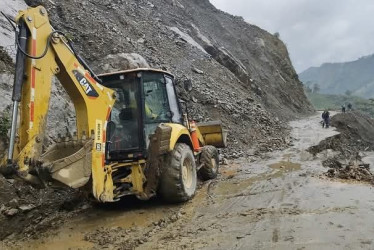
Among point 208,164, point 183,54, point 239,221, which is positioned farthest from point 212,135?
point 183,54

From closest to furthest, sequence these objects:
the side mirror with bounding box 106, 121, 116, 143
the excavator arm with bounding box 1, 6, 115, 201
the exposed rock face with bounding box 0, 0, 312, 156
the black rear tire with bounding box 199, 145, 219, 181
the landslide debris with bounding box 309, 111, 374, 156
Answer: the excavator arm with bounding box 1, 6, 115, 201
the side mirror with bounding box 106, 121, 116, 143
the black rear tire with bounding box 199, 145, 219, 181
the exposed rock face with bounding box 0, 0, 312, 156
the landslide debris with bounding box 309, 111, 374, 156

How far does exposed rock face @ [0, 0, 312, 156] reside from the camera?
13.6 metres

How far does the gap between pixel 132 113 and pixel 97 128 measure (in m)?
0.89

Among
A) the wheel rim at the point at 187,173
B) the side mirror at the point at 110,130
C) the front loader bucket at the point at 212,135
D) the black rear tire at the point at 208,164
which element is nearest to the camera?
the side mirror at the point at 110,130

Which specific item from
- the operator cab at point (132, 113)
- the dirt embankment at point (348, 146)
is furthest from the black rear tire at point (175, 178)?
the dirt embankment at point (348, 146)

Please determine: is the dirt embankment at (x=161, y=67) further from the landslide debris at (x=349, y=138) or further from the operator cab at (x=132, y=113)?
the landslide debris at (x=349, y=138)

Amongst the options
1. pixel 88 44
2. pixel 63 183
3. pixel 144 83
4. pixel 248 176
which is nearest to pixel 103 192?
pixel 63 183

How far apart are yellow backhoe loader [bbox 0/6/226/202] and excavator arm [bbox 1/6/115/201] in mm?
11

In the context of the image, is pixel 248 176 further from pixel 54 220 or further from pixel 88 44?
pixel 88 44

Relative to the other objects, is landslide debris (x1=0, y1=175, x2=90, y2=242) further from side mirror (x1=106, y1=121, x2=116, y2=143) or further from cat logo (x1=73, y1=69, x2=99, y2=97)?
cat logo (x1=73, y1=69, x2=99, y2=97)

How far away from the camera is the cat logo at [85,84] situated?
5289 mm

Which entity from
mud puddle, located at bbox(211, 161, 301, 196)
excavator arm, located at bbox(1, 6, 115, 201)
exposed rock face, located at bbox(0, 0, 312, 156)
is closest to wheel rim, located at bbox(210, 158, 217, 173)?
mud puddle, located at bbox(211, 161, 301, 196)

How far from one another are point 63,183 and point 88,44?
30.6ft

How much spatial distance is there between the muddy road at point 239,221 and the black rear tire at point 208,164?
0.89 m
